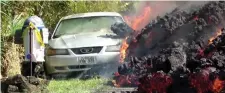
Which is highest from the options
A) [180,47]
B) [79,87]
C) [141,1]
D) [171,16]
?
[141,1]

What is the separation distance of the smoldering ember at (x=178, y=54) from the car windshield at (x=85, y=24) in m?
0.57

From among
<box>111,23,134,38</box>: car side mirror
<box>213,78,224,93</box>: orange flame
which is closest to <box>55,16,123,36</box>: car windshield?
<box>111,23,134,38</box>: car side mirror

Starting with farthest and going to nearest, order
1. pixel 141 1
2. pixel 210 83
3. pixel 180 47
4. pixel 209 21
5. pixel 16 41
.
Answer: pixel 141 1
pixel 16 41
pixel 209 21
pixel 180 47
pixel 210 83

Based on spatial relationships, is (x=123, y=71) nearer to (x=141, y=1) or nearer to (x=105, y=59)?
(x=105, y=59)

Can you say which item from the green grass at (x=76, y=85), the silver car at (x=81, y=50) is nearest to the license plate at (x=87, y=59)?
the silver car at (x=81, y=50)

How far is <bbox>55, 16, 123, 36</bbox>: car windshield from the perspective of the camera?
11.8 m

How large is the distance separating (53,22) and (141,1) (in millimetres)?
4248

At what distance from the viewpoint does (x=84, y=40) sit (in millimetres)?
10836

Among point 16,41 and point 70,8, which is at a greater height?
point 70,8

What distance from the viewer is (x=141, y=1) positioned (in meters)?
19.4

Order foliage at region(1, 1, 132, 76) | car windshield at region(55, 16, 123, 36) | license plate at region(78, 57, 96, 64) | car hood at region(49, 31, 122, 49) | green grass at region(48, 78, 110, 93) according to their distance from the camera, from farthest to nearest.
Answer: car windshield at region(55, 16, 123, 36)
foliage at region(1, 1, 132, 76)
car hood at region(49, 31, 122, 49)
license plate at region(78, 57, 96, 64)
green grass at region(48, 78, 110, 93)

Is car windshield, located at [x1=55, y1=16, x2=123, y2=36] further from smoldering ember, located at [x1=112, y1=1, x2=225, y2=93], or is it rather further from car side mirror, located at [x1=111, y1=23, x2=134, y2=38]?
smoldering ember, located at [x1=112, y1=1, x2=225, y2=93]

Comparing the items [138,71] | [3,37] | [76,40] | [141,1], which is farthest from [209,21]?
[141,1]

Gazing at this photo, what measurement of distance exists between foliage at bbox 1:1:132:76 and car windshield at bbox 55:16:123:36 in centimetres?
109
